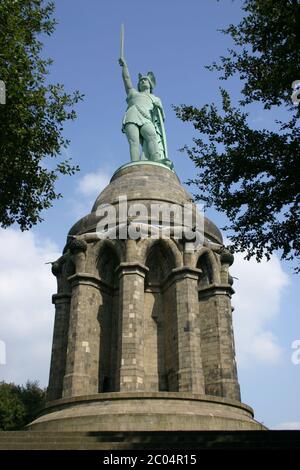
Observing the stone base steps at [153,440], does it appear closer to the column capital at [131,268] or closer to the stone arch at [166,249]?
the column capital at [131,268]

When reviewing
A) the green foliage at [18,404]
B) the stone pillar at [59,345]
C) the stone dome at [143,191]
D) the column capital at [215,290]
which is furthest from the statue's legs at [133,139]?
the green foliage at [18,404]

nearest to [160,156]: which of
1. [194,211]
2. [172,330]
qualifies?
[194,211]

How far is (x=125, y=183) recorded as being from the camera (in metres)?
25.8

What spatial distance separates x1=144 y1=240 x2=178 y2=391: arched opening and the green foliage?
1472cm

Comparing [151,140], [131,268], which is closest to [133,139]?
[151,140]

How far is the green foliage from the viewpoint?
33562mm

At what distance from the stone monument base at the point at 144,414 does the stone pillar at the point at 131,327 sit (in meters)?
1.55

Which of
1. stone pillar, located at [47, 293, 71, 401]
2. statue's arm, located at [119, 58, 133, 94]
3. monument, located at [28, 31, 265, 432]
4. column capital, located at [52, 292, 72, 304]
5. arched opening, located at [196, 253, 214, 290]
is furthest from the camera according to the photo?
statue's arm, located at [119, 58, 133, 94]

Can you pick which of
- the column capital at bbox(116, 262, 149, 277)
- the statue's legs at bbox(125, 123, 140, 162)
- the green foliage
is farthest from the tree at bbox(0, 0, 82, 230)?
the green foliage

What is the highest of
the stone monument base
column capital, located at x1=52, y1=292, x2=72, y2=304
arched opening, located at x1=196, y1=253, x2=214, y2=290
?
arched opening, located at x1=196, y1=253, x2=214, y2=290

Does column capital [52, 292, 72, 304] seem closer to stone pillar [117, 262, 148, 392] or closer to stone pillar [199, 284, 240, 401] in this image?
stone pillar [117, 262, 148, 392]

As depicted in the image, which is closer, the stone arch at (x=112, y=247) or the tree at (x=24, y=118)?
the tree at (x=24, y=118)

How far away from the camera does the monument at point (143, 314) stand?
17.6m
